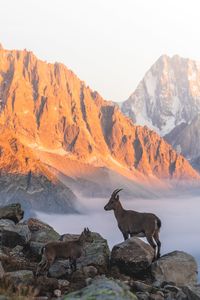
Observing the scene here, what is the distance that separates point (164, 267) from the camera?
2436 centimetres

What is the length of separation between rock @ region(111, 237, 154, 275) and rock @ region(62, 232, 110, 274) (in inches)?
21.7

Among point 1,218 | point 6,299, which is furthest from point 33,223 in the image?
point 6,299

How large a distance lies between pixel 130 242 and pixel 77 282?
455cm

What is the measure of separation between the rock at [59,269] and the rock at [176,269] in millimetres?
4215

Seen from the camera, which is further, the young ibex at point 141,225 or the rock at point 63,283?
the young ibex at point 141,225

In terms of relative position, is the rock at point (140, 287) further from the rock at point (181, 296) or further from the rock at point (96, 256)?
the rock at point (96, 256)

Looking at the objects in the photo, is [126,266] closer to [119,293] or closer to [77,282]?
[77,282]

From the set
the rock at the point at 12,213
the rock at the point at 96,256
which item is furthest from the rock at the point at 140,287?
the rock at the point at 12,213

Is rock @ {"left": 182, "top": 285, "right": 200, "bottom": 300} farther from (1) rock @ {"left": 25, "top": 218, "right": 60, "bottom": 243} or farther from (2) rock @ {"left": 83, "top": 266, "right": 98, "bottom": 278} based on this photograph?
(1) rock @ {"left": 25, "top": 218, "right": 60, "bottom": 243}

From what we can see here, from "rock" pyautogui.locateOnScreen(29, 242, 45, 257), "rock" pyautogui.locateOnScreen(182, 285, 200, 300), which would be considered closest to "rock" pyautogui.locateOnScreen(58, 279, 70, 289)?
"rock" pyautogui.locateOnScreen(182, 285, 200, 300)

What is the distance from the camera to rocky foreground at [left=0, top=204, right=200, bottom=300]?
797 inches

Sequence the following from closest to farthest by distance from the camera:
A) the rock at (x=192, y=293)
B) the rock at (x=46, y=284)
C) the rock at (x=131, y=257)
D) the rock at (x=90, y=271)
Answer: the rock at (x=192, y=293) < the rock at (x=46, y=284) < the rock at (x=90, y=271) < the rock at (x=131, y=257)

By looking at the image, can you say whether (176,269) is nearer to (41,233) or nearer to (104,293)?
(41,233)

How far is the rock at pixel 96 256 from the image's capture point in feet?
79.8
